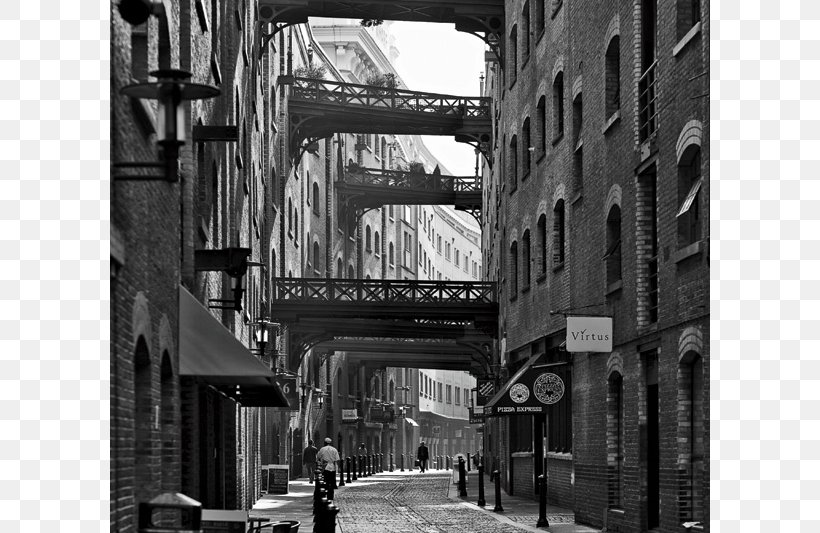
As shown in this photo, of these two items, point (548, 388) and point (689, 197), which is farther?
point (548, 388)

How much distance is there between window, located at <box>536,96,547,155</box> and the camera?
29.7 meters

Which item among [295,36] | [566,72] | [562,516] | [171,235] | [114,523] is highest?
[295,36]

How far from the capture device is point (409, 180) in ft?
175

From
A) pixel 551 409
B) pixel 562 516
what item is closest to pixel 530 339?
pixel 551 409

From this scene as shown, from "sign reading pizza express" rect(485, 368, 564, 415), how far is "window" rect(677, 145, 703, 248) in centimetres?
715

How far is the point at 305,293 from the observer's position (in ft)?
133

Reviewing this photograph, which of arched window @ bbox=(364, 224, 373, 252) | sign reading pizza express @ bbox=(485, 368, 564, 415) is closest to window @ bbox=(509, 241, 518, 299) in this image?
sign reading pizza express @ bbox=(485, 368, 564, 415)

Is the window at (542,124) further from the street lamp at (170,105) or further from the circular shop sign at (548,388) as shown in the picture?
the street lamp at (170,105)

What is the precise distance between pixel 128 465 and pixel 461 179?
4417 cm

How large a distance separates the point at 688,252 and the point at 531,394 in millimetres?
8435

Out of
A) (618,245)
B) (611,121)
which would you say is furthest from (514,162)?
(618,245)

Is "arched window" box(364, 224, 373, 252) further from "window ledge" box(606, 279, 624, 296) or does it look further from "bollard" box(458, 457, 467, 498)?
"window ledge" box(606, 279, 624, 296)

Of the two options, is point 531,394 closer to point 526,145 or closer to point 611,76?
point 611,76

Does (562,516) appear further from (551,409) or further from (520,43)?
(520,43)
